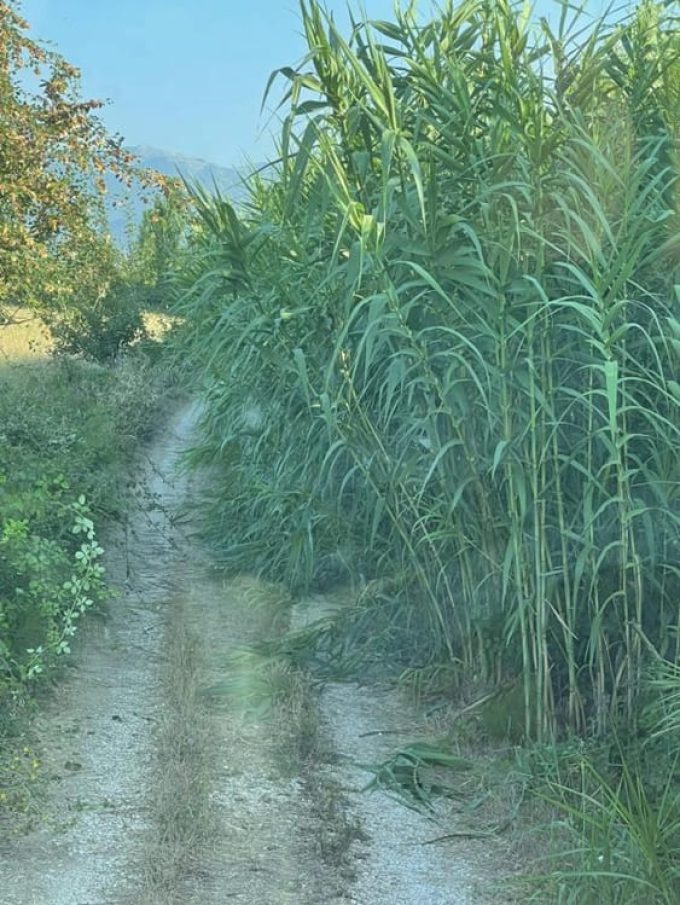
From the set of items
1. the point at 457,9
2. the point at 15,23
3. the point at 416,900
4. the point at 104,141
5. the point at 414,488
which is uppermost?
the point at 15,23

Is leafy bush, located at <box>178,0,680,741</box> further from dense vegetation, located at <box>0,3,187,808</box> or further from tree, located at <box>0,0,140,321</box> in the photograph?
tree, located at <box>0,0,140,321</box>

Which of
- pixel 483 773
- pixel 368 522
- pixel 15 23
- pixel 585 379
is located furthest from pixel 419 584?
pixel 15 23

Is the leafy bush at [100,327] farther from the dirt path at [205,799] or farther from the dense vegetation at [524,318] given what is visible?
the dense vegetation at [524,318]

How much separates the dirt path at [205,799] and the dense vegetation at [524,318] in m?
0.59

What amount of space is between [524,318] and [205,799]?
188 cm

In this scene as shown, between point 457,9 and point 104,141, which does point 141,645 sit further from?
point 104,141

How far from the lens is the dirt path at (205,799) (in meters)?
3.11

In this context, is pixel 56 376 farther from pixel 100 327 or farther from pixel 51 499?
pixel 51 499

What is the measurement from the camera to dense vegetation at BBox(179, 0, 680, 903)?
11.1 ft

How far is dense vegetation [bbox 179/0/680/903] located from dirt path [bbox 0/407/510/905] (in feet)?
1.94

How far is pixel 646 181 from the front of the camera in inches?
143

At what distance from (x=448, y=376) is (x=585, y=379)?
0.49m

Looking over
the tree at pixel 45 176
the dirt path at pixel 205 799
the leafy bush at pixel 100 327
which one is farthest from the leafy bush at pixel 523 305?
the leafy bush at pixel 100 327

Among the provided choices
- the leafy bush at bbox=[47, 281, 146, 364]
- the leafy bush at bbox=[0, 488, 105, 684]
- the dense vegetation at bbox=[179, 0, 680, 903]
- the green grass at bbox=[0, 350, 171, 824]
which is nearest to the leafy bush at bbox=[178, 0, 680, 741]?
the dense vegetation at bbox=[179, 0, 680, 903]
